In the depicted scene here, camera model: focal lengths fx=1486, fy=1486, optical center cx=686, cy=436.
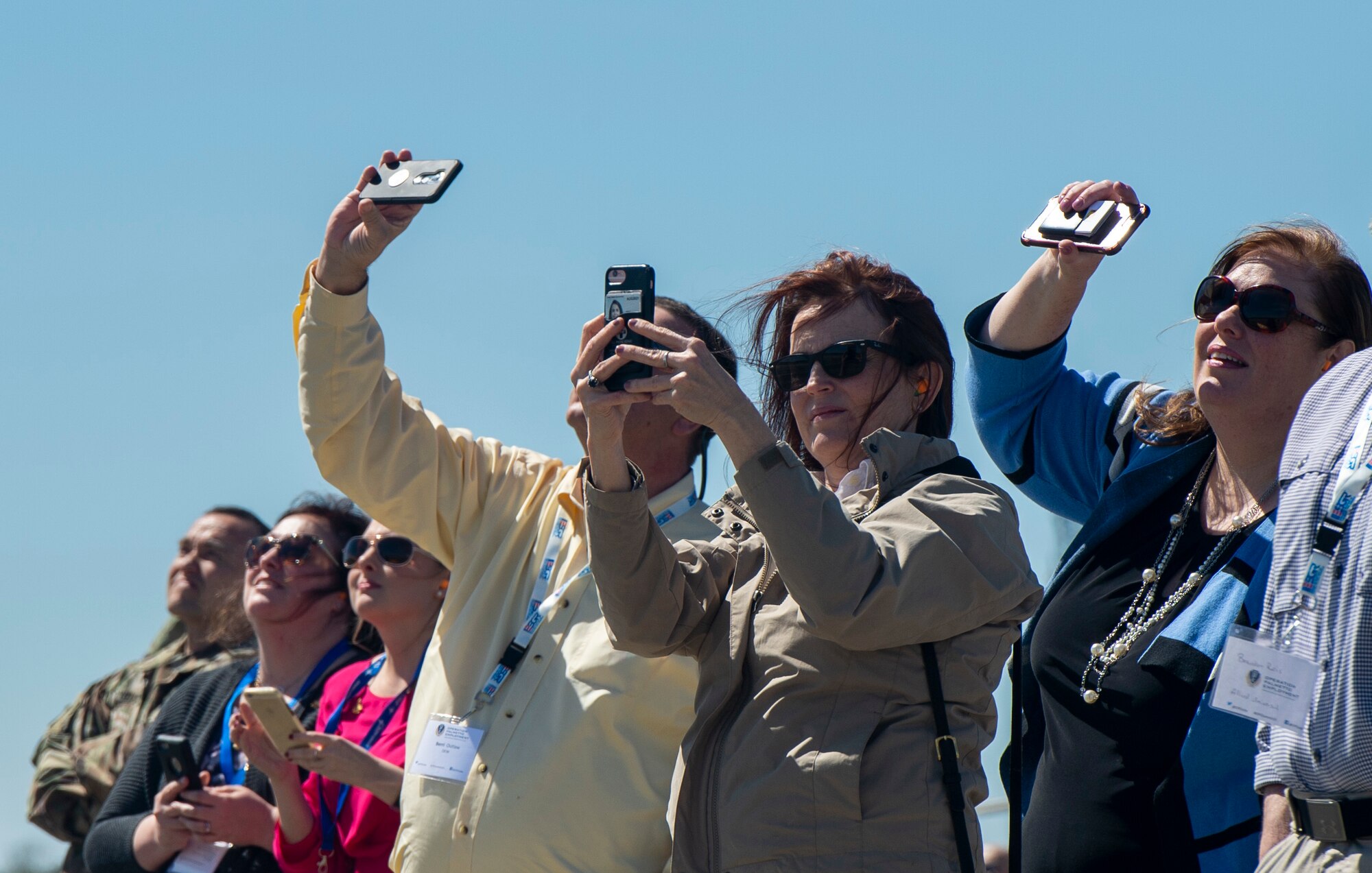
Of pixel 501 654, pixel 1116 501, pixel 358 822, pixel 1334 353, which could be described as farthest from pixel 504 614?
pixel 1334 353

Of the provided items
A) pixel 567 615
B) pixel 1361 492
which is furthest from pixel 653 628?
pixel 1361 492

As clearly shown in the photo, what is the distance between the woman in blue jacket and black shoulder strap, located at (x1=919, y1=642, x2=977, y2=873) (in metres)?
0.69

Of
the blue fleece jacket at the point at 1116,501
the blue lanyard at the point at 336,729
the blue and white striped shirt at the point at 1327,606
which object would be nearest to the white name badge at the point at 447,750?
the blue lanyard at the point at 336,729

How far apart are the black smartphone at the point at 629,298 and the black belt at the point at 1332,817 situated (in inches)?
61.2

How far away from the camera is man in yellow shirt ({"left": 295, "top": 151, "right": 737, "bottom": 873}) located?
378 centimetres

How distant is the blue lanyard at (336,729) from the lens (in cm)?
490

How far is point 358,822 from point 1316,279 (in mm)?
3261

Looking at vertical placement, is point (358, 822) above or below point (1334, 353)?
below

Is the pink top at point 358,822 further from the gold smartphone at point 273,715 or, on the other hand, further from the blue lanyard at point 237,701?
the blue lanyard at point 237,701

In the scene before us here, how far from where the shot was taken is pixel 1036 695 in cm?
383

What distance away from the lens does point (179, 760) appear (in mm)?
5195

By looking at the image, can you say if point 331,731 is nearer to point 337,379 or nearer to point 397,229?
point 337,379

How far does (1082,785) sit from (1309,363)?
3.81 ft

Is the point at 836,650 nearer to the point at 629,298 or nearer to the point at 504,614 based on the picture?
the point at 629,298
